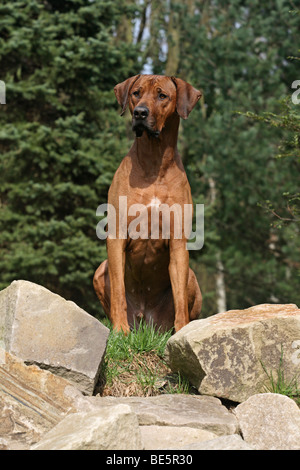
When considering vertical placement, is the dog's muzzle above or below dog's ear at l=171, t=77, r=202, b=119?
below

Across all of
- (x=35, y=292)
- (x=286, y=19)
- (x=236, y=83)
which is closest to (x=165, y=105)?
(x=35, y=292)

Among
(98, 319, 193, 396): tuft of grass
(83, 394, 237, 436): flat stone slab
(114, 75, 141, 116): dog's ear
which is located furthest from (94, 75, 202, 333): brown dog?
(83, 394, 237, 436): flat stone slab

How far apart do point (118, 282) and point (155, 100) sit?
1.47m

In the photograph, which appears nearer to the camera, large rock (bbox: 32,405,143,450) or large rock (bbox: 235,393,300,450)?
large rock (bbox: 32,405,143,450)

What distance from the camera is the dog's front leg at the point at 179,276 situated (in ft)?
15.9

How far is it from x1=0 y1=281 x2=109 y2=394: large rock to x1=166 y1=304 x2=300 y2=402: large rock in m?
0.60

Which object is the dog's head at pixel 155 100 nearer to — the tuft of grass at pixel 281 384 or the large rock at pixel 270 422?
the tuft of grass at pixel 281 384

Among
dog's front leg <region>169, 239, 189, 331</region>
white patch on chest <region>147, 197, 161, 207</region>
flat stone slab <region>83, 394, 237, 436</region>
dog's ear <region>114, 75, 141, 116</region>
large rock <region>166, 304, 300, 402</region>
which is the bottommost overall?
flat stone slab <region>83, 394, 237, 436</region>

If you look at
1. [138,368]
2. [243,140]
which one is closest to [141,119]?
[138,368]

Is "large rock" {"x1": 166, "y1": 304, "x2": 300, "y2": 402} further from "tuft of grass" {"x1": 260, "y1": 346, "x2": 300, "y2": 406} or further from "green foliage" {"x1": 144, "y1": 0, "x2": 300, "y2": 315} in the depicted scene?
"green foliage" {"x1": 144, "y1": 0, "x2": 300, "y2": 315}

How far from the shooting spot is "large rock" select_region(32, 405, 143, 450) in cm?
284
